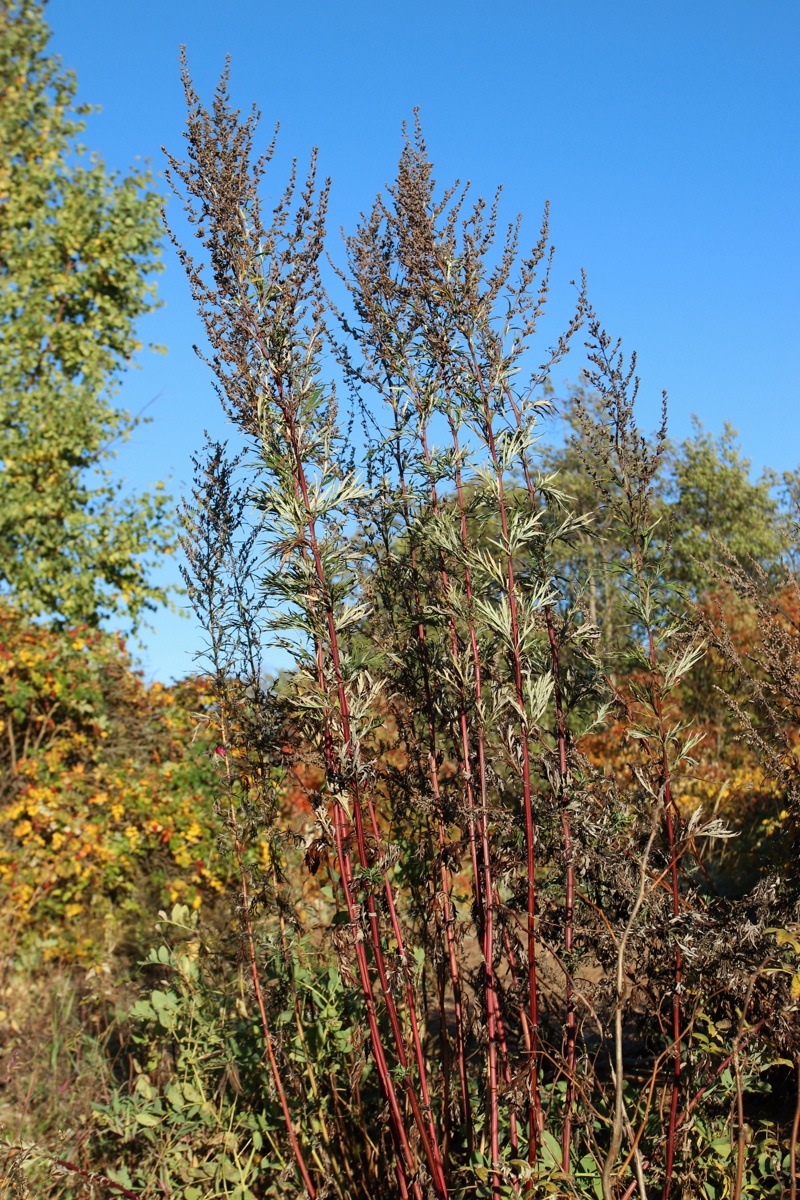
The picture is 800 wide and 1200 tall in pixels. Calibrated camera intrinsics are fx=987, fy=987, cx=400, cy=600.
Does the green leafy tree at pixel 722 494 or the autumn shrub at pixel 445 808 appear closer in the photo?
the autumn shrub at pixel 445 808

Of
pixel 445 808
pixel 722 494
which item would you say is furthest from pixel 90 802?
pixel 722 494

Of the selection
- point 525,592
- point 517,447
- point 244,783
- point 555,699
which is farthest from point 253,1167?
point 517,447

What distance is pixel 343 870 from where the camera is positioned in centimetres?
251

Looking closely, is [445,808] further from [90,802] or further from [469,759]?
[90,802]

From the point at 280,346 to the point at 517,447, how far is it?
0.68 meters

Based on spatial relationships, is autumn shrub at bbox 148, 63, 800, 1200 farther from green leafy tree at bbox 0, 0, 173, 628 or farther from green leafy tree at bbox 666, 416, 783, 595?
green leafy tree at bbox 666, 416, 783, 595

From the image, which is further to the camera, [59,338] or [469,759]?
[59,338]

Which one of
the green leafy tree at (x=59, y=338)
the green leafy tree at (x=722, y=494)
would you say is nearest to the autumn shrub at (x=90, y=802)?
the green leafy tree at (x=59, y=338)

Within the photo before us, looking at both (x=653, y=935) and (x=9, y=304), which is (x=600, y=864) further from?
(x=9, y=304)

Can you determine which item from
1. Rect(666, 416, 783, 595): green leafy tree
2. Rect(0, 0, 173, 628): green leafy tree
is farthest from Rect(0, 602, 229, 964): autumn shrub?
Rect(666, 416, 783, 595): green leafy tree

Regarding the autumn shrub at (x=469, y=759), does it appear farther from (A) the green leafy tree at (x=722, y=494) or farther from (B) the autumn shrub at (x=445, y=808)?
(A) the green leafy tree at (x=722, y=494)

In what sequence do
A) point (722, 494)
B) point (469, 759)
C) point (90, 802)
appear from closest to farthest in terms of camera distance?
1. point (469, 759)
2. point (90, 802)
3. point (722, 494)

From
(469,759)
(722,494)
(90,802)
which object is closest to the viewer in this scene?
(469,759)

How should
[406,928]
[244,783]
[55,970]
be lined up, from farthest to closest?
[55,970]
[406,928]
[244,783]
